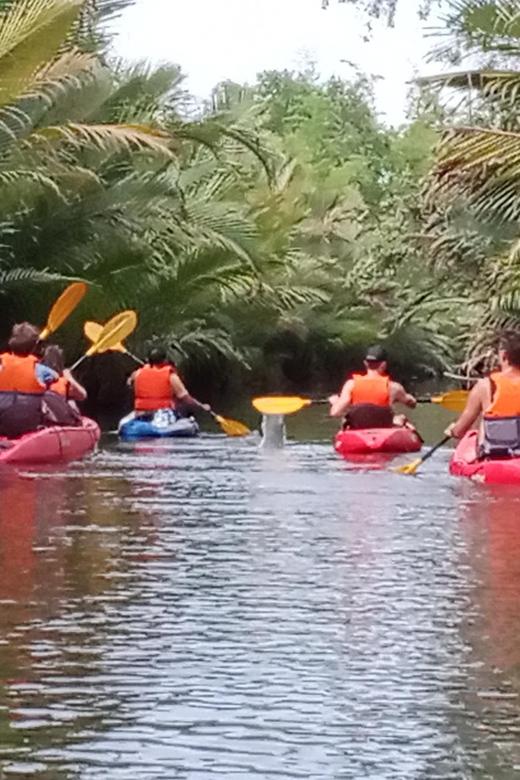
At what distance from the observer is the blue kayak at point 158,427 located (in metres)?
21.7

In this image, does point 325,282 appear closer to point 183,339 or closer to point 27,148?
point 183,339

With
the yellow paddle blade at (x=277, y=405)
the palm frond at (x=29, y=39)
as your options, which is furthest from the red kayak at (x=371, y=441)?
the palm frond at (x=29, y=39)

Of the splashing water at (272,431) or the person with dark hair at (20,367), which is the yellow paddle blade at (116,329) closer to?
the splashing water at (272,431)

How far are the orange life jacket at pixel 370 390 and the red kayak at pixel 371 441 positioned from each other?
303 mm

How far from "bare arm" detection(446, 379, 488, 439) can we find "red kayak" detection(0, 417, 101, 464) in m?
3.84

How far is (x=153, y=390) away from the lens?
22328 millimetres

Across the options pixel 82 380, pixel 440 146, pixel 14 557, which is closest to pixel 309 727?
pixel 14 557

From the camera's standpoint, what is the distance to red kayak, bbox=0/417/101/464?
1705 centimetres

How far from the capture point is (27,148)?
2238cm

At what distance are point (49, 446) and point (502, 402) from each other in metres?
4.73

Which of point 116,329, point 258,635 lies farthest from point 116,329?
point 258,635

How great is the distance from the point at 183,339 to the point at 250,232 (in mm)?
5614

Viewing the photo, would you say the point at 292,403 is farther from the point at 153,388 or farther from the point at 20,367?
the point at 20,367

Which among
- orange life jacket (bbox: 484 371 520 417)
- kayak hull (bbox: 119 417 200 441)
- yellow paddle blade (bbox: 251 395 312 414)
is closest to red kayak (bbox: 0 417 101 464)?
yellow paddle blade (bbox: 251 395 312 414)
